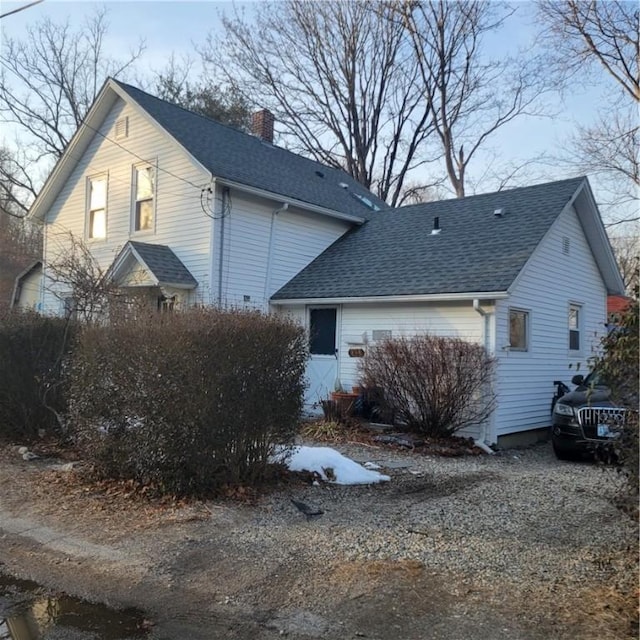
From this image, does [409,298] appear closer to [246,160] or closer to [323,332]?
[323,332]

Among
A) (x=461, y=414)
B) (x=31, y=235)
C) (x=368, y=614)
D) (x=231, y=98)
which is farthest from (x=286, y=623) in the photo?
(x=31, y=235)

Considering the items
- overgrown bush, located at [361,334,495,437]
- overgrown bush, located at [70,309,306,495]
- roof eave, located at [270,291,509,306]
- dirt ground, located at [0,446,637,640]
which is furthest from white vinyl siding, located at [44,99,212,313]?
dirt ground, located at [0,446,637,640]

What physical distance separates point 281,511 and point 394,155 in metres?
30.0

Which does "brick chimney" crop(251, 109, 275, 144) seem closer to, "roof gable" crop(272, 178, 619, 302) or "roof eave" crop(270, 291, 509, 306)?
"roof gable" crop(272, 178, 619, 302)

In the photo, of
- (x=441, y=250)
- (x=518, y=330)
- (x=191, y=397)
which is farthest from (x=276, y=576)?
(x=441, y=250)

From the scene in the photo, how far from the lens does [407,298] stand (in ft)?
37.3

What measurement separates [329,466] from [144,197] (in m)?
10.2

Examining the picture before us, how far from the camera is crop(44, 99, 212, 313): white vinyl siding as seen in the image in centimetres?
1345

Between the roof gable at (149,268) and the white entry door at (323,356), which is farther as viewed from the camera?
the white entry door at (323,356)

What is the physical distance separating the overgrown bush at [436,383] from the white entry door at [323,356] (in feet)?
8.36

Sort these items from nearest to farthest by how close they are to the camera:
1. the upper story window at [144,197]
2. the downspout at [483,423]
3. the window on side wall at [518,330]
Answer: the downspout at [483,423] → the window on side wall at [518,330] → the upper story window at [144,197]

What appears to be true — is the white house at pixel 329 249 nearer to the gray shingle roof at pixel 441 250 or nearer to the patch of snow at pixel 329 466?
the gray shingle roof at pixel 441 250

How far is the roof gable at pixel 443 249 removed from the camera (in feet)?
36.6

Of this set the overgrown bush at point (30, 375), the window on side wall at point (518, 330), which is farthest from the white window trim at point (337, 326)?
the overgrown bush at point (30, 375)
